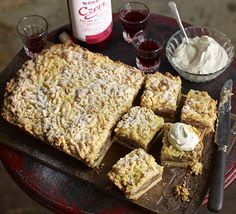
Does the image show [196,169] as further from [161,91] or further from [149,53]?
[149,53]

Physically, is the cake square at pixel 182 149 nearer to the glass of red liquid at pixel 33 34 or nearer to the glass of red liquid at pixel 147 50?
the glass of red liquid at pixel 147 50

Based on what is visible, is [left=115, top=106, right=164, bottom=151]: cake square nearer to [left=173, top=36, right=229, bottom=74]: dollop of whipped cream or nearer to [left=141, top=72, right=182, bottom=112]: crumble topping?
[left=141, top=72, right=182, bottom=112]: crumble topping

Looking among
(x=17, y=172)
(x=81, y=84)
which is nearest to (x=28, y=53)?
(x=81, y=84)

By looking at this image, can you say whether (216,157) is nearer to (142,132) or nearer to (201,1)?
(142,132)

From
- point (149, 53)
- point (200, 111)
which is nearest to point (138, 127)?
point (200, 111)

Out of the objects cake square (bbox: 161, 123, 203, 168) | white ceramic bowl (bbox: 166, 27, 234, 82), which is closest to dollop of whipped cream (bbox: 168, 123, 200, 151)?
cake square (bbox: 161, 123, 203, 168)

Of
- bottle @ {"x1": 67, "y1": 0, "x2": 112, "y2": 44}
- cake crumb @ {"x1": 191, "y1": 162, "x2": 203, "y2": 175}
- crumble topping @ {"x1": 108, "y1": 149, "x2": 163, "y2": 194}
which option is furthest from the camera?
bottle @ {"x1": 67, "y1": 0, "x2": 112, "y2": 44}
